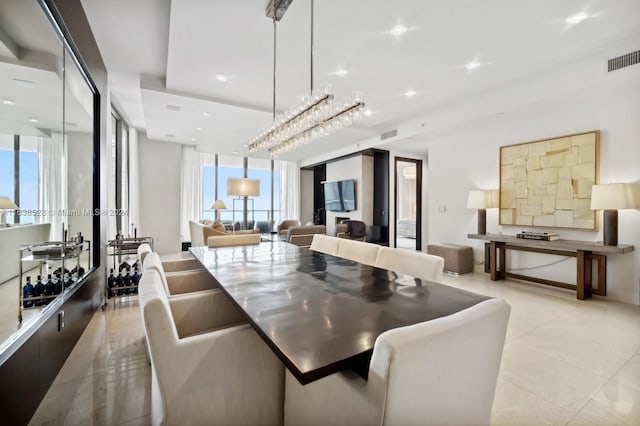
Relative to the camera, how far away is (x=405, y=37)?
9.41 feet

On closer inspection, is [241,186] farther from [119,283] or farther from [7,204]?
[7,204]

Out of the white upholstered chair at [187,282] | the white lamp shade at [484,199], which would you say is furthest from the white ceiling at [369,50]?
the white upholstered chair at [187,282]

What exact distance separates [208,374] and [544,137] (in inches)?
205

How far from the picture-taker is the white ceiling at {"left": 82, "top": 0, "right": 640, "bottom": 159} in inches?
98.7

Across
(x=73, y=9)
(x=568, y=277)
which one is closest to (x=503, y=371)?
(x=568, y=277)

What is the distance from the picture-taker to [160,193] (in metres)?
7.38

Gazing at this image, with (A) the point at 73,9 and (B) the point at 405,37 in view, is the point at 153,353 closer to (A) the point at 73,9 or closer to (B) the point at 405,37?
(A) the point at 73,9

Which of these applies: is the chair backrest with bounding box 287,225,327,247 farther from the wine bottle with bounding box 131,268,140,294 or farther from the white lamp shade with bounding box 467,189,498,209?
the white lamp shade with bounding box 467,189,498,209

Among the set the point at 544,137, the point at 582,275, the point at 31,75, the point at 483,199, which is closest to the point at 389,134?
the point at 483,199

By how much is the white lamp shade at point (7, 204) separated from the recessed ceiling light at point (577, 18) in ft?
14.7

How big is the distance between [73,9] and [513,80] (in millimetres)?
4941

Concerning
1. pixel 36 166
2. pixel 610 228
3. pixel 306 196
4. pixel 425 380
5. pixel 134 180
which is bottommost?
pixel 425 380

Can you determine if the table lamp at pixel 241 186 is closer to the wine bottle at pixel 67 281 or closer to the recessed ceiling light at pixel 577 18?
the wine bottle at pixel 67 281

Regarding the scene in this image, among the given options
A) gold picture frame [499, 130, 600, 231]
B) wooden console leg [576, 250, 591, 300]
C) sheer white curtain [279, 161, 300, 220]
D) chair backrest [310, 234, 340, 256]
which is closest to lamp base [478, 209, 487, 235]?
gold picture frame [499, 130, 600, 231]
